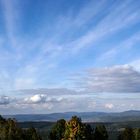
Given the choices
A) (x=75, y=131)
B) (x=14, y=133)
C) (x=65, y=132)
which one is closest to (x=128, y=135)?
(x=65, y=132)

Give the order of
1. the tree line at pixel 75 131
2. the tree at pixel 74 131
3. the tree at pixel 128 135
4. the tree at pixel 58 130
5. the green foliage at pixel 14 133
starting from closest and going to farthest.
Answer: the tree at pixel 74 131
the tree line at pixel 75 131
the green foliage at pixel 14 133
the tree at pixel 58 130
the tree at pixel 128 135

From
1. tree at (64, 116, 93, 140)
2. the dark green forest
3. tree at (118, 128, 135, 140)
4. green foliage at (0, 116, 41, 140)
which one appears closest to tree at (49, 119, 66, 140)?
the dark green forest

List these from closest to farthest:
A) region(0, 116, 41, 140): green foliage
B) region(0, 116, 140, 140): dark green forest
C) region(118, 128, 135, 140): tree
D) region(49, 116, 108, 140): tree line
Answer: region(49, 116, 108, 140): tree line
region(0, 116, 140, 140): dark green forest
region(0, 116, 41, 140): green foliage
region(118, 128, 135, 140): tree

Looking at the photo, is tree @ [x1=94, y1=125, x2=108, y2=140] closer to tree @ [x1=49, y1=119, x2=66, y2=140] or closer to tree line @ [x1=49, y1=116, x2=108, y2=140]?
tree line @ [x1=49, y1=116, x2=108, y2=140]

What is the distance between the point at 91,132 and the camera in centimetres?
17762

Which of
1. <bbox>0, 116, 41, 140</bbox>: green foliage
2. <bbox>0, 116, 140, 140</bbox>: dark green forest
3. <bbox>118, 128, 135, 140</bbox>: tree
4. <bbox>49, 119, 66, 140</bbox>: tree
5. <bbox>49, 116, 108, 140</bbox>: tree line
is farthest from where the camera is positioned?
<bbox>118, 128, 135, 140</bbox>: tree

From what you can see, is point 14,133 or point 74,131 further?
point 14,133

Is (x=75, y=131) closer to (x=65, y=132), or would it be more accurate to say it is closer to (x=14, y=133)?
(x=65, y=132)

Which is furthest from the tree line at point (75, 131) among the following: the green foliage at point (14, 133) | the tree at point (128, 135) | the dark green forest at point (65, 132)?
the green foliage at point (14, 133)

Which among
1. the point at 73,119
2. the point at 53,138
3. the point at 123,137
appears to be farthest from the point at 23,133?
the point at 123,137

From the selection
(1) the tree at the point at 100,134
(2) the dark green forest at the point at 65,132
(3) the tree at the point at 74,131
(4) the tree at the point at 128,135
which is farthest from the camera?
(4) the tree at the point at 128,135

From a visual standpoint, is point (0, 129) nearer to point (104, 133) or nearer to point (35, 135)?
point (35, 135)

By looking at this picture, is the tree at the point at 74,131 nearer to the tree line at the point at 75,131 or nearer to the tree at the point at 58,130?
the tree line at the point at 75,131

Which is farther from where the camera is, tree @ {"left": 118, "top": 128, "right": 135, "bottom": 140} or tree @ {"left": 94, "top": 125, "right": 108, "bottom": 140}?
tree @ {"left": 118, "top": 128, "right": 135, "bottom": 140}
